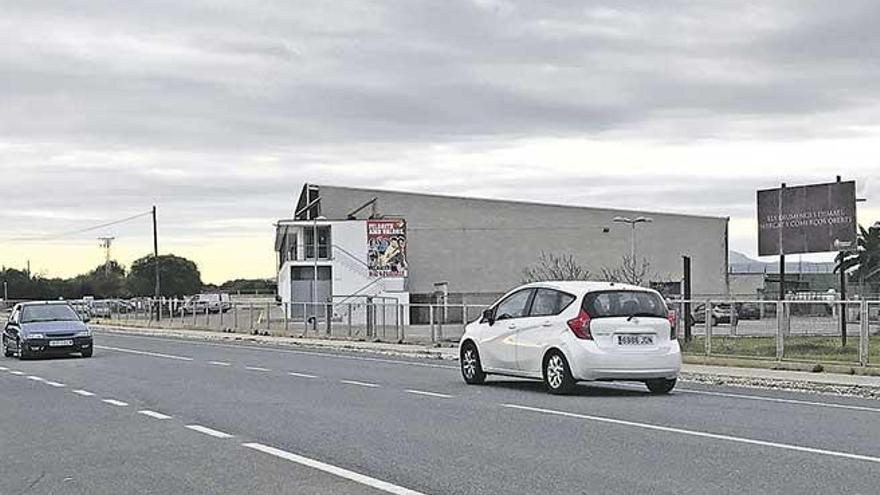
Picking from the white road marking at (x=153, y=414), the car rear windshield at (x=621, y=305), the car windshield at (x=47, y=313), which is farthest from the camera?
the car windshield at (x=47, y=313)

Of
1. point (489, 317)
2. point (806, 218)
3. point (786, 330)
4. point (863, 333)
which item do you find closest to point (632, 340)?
point (489, 317)

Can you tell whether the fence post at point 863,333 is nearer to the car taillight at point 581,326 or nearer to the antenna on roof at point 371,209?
the car taillight at point 581,326

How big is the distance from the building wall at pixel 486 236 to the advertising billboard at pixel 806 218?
5528 cm

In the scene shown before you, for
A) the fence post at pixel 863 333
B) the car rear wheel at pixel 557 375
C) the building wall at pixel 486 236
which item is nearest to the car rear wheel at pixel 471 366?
the car rear wheel at pixel 557 375

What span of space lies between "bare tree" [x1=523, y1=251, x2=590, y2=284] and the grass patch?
5559 cm

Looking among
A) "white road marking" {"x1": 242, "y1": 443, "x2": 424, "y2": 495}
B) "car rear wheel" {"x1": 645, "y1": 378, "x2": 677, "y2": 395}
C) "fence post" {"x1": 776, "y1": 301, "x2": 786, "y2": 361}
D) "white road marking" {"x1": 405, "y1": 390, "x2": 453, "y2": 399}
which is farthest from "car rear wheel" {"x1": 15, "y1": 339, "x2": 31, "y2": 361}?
"white road marking" {"x1": 242, "y1": 443, "x2": 424, "y2": 495}

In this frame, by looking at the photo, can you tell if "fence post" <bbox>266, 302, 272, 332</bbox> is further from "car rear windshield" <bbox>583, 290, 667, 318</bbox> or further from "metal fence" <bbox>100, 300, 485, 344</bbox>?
"car rear windshield" <bbox>583, 290, 667, 318</bbox>

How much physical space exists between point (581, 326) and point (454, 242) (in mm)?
74005

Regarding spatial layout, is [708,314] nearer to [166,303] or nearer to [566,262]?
[166,303]

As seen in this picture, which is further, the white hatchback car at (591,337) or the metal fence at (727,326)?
the metal fence at (727,326)

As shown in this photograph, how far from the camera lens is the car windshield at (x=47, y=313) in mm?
31906

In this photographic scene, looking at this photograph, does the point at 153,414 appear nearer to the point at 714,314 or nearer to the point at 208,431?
the point at 208,431

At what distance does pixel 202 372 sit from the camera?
24.5 m

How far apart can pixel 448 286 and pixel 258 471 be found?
262 feet
